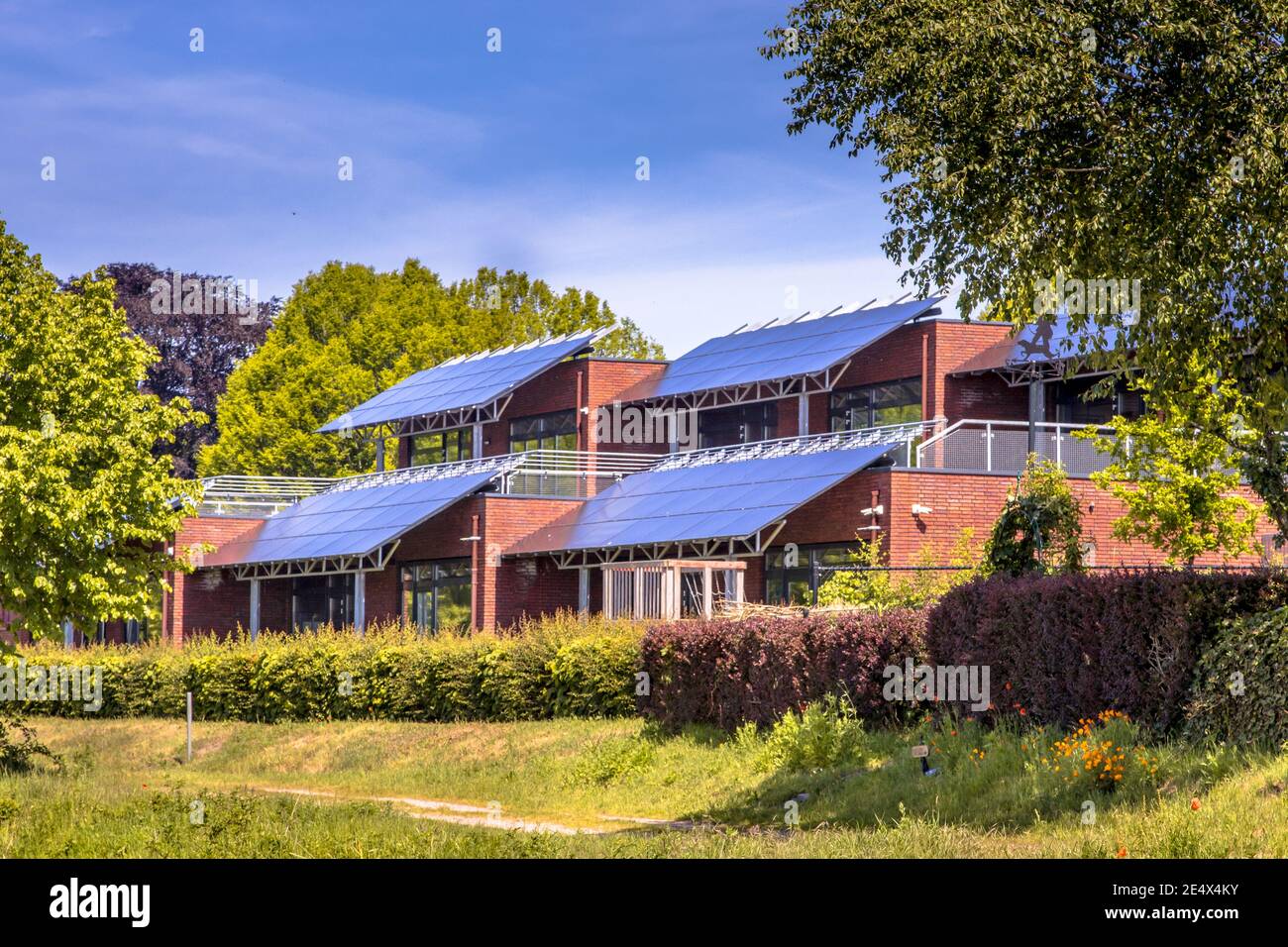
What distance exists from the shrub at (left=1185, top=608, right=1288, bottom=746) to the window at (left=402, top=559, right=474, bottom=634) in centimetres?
2752

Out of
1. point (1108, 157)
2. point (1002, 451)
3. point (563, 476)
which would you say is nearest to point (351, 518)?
point (563, 476)

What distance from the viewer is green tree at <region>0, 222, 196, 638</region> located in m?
25.6

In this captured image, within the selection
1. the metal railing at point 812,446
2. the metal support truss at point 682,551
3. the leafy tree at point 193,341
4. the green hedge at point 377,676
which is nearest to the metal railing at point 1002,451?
the metal railing at point 812,446

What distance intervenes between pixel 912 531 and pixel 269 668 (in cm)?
1311

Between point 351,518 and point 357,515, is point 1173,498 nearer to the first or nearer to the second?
point 357,515

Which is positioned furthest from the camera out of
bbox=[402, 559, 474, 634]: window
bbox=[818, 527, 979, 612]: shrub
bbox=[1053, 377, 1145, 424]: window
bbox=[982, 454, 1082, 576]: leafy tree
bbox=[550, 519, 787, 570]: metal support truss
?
bbox=[402, 559, 474, 634]: window

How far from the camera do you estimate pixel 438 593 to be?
44.5 meters

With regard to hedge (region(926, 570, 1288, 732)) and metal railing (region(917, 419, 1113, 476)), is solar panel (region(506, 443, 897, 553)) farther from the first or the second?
hedge (region(926, 570, 1288, 732))

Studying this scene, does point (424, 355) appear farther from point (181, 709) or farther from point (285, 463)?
point (181, 709)

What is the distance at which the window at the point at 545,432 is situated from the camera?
1999 inches

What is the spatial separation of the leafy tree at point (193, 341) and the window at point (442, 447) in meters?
17.0

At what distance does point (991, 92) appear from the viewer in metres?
15.7

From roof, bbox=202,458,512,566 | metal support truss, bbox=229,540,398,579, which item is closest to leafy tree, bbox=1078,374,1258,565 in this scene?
roof, bbox=202,458,512,566

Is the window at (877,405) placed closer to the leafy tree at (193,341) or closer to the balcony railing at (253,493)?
the balcony railing at (253,493)
